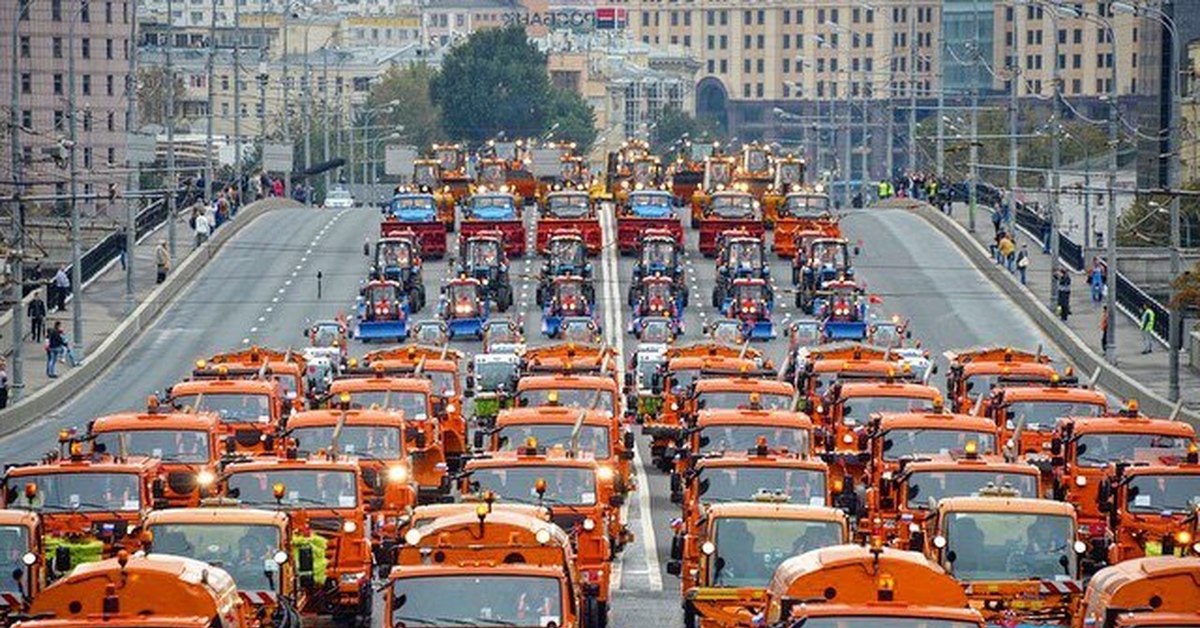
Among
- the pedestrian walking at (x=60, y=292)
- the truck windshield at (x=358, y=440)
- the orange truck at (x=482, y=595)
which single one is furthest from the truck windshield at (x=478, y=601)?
the pedestrian walking at (x=60, y=292)

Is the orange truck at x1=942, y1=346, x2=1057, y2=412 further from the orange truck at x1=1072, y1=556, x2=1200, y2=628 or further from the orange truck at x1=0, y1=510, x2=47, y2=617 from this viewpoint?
the orange truck at x1=1072, y1=556, x2=1200, y2=628

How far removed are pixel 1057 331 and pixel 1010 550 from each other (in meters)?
51.2

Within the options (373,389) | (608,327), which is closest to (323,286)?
(608,327)

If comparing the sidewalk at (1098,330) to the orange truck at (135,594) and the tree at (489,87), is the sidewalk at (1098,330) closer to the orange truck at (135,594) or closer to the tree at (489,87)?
the orange truck at (135,594)

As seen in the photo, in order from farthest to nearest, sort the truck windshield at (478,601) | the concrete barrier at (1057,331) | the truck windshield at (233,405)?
1. the concrete barrier at (1057,331)
2. the truck windshield at (233,405)
3. the truck windshield at (478,601)

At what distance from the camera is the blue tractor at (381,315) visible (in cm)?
7862

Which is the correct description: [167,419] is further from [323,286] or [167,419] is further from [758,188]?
[758,188]

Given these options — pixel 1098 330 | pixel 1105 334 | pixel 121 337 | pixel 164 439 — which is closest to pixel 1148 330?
pixel 1105 334

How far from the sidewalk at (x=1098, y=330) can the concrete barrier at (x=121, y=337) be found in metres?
22.1

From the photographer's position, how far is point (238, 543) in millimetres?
31328

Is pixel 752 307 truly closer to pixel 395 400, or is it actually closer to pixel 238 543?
pixel 395 400

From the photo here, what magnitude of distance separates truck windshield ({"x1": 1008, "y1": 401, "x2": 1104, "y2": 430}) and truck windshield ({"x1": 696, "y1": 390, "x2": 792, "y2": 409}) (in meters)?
3.48

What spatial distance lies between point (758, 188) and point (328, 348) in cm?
4190

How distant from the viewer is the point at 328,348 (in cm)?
6850
